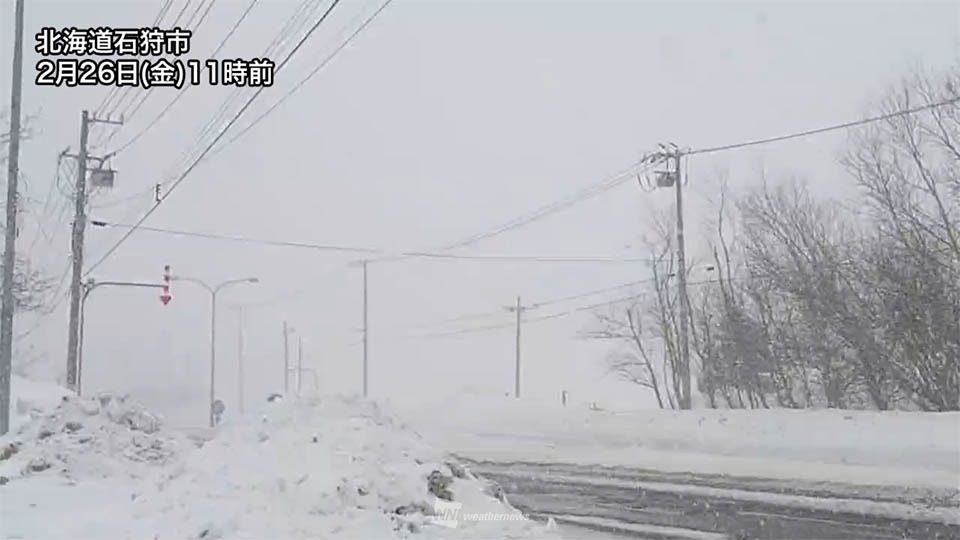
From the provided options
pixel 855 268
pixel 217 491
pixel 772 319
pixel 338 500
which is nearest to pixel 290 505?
pixel 338 500

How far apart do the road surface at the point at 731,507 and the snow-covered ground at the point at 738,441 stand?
1.87 meters

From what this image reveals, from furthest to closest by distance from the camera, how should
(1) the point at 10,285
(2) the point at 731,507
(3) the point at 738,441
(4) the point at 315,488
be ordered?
(3) the point at 738,441, (1) the point at 10,285, (2) the point at 731,507, (4) the point at 315,488

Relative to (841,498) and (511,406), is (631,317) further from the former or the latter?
(841,498)

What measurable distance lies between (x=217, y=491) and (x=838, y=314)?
22.1 m

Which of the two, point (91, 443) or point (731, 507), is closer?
point (731, 507)

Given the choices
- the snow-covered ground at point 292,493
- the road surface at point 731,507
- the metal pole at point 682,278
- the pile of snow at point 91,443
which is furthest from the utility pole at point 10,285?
the metal pole at point 682,278

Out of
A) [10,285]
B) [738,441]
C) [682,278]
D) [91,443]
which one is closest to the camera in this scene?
[91,443]

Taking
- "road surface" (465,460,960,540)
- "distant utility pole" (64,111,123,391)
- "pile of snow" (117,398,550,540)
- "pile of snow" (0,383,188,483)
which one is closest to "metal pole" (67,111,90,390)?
"distant utility pole" (64,111,123,391)

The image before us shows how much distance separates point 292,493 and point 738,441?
15.6 meters

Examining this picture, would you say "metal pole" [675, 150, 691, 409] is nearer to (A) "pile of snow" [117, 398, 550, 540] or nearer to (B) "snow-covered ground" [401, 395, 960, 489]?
(B) "snow-covered ground" [401, 395, 960, 489]

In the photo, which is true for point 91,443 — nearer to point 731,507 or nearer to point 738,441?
point 731,507

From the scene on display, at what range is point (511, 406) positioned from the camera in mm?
33250

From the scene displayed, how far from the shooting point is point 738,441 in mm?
23719

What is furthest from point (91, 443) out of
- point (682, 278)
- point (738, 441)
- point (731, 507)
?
point (682, 278)
